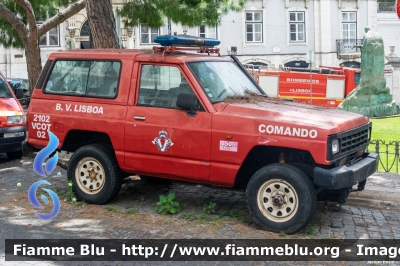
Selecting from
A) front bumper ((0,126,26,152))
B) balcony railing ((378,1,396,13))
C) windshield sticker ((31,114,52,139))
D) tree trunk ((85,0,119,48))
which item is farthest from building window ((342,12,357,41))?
windshield sticker ((31,114,52,139))

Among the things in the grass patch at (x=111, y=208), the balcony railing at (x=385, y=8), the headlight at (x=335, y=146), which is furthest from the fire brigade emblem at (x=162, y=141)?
the balcony railing at (x=385, y=8)

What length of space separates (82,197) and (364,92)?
16.2m

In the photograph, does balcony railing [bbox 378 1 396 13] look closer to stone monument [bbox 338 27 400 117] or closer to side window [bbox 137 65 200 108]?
stone monument [bbox 338 27 400 117]

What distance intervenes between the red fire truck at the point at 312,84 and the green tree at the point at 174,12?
13.0 m

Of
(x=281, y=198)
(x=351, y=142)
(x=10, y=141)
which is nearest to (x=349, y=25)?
(x=10, y=141)

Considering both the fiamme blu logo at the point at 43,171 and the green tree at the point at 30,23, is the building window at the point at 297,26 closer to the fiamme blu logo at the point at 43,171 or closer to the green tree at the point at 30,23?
the green tree at the point at 30,23

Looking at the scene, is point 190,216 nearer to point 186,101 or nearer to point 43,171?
point 186,101

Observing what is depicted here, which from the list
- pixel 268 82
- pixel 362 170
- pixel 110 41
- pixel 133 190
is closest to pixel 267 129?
pixel 362 170

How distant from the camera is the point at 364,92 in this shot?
22.6 m

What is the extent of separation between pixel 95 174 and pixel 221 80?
204 centimetres

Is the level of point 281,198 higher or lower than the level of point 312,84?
lower

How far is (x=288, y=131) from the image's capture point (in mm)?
6941

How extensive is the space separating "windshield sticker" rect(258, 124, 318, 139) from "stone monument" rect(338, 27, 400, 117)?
51.4ft

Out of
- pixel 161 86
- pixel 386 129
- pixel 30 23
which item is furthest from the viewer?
pixel 386 129
